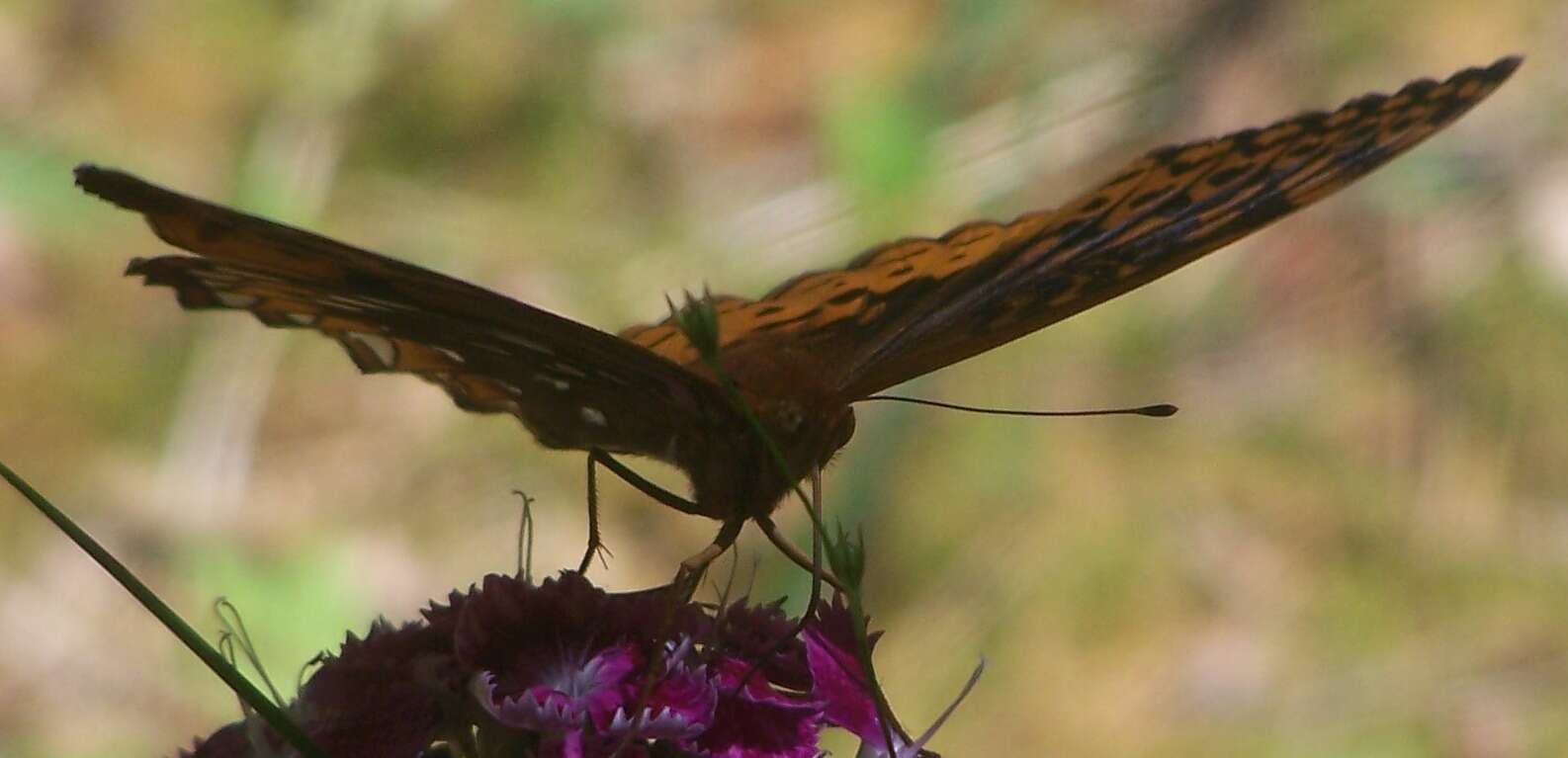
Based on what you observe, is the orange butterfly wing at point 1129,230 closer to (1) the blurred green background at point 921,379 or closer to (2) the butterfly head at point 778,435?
(2) the butterfly head at point 778,435

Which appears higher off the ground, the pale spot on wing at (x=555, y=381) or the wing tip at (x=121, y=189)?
the wing tip at (x=121, y=189)

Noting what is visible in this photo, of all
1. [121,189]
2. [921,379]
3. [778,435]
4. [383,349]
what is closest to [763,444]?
[778,435]

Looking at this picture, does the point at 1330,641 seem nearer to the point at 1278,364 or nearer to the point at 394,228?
the point at 1278,364

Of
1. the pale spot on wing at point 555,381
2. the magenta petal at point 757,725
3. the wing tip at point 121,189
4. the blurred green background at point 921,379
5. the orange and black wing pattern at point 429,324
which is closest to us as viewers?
the wing tip at point 121,189

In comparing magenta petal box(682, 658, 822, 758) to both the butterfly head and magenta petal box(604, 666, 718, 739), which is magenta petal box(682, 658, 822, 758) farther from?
the butterfly head

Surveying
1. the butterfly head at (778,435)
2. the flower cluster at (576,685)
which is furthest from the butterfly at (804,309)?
the flower cluster at (576,685)

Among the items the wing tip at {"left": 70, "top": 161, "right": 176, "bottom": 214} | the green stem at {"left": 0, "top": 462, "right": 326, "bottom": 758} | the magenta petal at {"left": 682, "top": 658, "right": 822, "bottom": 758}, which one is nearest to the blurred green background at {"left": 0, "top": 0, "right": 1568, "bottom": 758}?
the magenta petal at {"left": 682, "top": 658, "right": 822, "bottom": 758}
